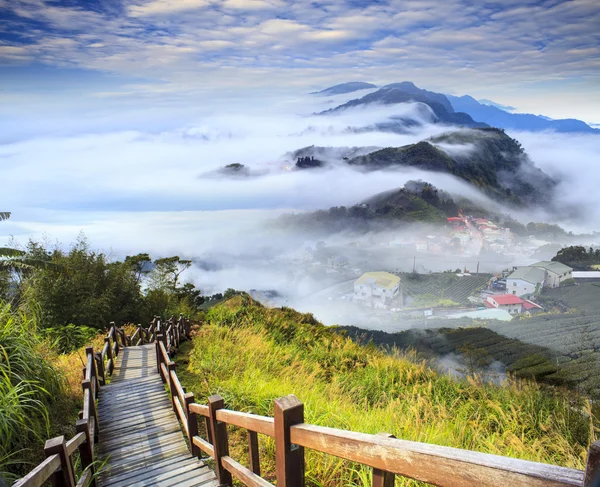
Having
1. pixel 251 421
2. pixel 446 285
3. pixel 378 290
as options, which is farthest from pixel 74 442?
pixel 446 285

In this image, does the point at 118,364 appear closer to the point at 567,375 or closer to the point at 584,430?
the point at 584,430

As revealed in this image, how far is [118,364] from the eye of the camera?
9609mm

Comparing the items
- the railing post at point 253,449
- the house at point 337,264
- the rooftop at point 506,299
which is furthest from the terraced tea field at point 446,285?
the railing post at point 253,449

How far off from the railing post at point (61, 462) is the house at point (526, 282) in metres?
124

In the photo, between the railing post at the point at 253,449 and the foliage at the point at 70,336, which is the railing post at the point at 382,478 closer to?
the railing post at the point at 253,449

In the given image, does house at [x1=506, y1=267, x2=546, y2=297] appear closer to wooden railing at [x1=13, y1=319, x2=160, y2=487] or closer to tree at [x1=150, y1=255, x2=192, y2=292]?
tree at [x1=150, y1=255, x2=192, y2=292]

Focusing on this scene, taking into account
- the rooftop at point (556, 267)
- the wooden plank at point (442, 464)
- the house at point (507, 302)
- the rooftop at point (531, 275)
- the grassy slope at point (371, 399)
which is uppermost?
the wooden plank at point (442, 464)

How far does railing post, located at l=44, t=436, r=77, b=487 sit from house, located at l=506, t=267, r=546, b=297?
405 ft

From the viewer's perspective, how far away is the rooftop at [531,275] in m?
110

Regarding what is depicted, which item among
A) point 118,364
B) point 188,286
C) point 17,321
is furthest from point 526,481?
point 188,286

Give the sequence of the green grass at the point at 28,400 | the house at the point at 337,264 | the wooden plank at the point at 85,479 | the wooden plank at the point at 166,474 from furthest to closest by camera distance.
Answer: the house at the point at 337,264 → the green grass at the point at 28,400 → the wooden plank at the point at 166,474 → the wooden plank at the point at 85,479

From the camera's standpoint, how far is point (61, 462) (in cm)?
306

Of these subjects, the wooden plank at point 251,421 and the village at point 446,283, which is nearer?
the wooden plank at point 251,421

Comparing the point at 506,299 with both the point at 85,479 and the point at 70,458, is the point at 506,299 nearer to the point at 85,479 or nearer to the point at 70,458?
the point at 85,479
